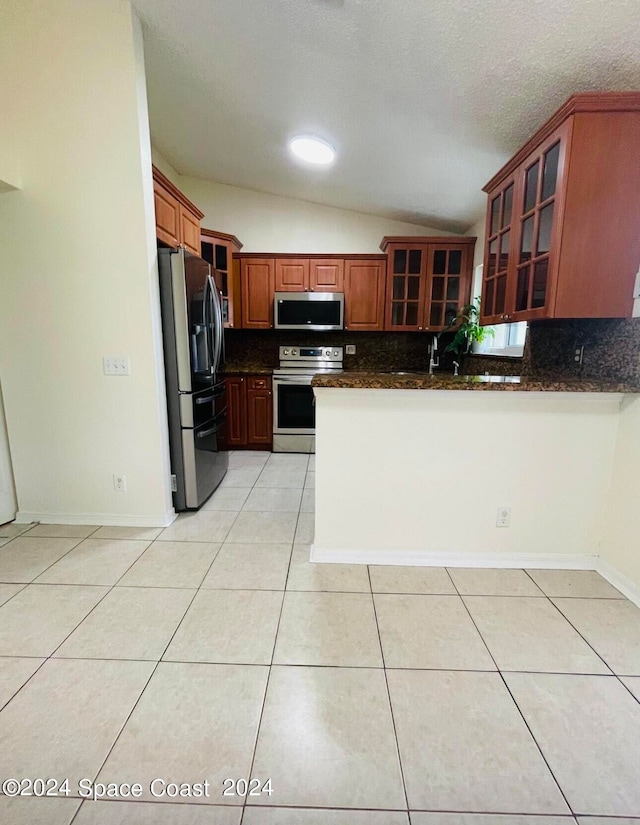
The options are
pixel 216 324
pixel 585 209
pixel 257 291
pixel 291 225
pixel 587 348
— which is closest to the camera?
pixel 585 209

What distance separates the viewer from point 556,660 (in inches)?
57.1

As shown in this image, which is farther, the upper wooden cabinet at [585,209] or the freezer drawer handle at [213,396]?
the freezer drawer handle at [213,396]

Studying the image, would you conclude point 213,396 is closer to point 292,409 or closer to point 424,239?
point 292,409

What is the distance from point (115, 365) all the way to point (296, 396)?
6.73 ft

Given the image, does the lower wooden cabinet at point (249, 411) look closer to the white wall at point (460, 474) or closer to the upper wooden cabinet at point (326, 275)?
the upper wooden cabinet at point (326, 275)

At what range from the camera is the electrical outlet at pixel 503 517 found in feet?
6.73

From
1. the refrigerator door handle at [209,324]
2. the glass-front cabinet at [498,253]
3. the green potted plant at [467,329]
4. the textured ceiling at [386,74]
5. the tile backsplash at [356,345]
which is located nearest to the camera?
the textured ceiling at [386,74]

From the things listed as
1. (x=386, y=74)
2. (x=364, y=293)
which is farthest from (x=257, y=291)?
(x=386, y=74)

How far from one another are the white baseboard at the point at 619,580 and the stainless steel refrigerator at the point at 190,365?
99.0 inches

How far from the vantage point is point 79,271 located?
2.21 meters

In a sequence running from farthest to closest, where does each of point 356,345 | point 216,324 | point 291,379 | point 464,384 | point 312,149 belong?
point 356,345, point 291,379, point 312,149, point 216,324, point 464,384

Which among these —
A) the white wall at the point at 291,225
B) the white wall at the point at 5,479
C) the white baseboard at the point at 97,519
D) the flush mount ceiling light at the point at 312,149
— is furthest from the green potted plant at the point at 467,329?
the white wall at the point at 5,479

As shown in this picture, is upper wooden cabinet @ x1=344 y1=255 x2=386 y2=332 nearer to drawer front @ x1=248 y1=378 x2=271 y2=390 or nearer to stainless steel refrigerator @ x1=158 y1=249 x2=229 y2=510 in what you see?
drawer front @ x1=248 y1=378 x2=271 y2=390

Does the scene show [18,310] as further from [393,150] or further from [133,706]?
[393,150]
